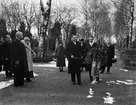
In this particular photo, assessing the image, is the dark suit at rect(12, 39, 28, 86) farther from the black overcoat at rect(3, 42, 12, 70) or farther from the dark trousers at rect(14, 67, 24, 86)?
the black overcoat at rect(3, 42, 12, 70)

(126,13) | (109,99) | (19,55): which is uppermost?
(126,13)

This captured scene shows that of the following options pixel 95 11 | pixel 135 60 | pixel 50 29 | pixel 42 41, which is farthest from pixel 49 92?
pixel 50 29

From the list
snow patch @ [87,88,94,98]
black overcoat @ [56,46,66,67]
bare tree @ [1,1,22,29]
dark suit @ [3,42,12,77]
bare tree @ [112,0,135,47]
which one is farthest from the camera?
bare tree @ [1,1,22,29]

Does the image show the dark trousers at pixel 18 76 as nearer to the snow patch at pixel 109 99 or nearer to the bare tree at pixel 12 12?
the snow patch at pixel 109 99

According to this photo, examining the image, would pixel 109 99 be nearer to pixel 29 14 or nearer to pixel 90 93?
pixel 90 93

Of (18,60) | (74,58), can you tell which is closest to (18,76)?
(18,60)

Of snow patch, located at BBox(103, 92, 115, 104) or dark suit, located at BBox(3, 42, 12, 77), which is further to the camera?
dark suit, located at BBox(3, 42, 12, 77)

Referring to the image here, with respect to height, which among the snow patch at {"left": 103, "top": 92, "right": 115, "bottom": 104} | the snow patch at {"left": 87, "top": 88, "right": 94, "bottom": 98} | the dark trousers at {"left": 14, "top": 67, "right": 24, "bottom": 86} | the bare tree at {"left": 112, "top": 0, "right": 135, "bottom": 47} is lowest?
the snow patch at {"left": 103, "top": 92, "right": 115, "bottom": 104}

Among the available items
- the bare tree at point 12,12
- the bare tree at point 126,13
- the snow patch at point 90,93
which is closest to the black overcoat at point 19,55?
the snow patch at point 90,93

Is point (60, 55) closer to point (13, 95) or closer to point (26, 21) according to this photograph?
point (13, 95)

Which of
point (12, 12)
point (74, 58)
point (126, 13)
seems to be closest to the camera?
point (74, 58)

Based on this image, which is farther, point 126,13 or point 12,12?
point 12,12

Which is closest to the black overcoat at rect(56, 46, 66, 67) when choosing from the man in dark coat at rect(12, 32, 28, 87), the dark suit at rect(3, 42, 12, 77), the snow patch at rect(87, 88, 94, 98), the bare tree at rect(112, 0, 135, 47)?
the dark suit at rect(3, 42, 12, 77)

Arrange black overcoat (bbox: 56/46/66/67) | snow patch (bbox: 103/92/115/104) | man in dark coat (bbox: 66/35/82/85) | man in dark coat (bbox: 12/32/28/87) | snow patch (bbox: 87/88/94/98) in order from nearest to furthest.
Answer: snow patch (bbox: 103/92/115/104) → snow patch (bbox: 87/88/94/98) → man in dark coat (bbox: 12/32/28/87) → man in dark coat (bbox: 66/35/82/85) → black overcoat (bbox: 56/46/66/67)
